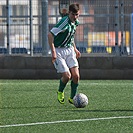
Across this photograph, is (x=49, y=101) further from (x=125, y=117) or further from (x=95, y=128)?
(x=95, y=128)

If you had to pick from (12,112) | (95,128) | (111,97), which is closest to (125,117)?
(95,128)

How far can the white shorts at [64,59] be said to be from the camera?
12.5 m

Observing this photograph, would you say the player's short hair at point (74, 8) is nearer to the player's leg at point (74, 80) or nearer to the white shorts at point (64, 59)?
the white shorts at point (64, 59)

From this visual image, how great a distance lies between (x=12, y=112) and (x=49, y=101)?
84.9 inches

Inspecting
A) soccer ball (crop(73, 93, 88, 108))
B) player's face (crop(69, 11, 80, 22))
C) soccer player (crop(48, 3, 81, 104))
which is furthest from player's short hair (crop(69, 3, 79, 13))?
soccer ball (crop(73, 93, 88, 108))

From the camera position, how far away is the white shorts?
494 inches

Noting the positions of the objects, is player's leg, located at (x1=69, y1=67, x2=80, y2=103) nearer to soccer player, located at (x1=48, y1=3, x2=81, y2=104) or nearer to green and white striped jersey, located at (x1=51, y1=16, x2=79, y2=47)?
soccer player, located at (x1=48, y1=3, x2=81, y2=104)

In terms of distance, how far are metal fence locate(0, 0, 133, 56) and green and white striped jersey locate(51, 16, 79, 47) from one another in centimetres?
699

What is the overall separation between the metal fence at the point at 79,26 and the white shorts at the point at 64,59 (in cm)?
687

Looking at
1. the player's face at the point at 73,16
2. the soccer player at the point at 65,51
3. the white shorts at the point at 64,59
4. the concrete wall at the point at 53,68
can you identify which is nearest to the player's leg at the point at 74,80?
the soccer player at the point at 65,51

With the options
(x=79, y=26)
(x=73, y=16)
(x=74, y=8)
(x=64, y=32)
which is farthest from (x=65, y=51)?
(x=79, y=26)

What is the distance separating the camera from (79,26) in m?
19.9

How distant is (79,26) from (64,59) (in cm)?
729

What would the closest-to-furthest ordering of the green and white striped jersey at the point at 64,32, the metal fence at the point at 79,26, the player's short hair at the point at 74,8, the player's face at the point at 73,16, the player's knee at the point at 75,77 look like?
the player's short hair at the point at 74,8 → the player's face at the point at 73,16 → the green and white striped jersey at the point at 64,32 → the player's knee at the point at 75,77 → the metal fence at the point at 79,26
